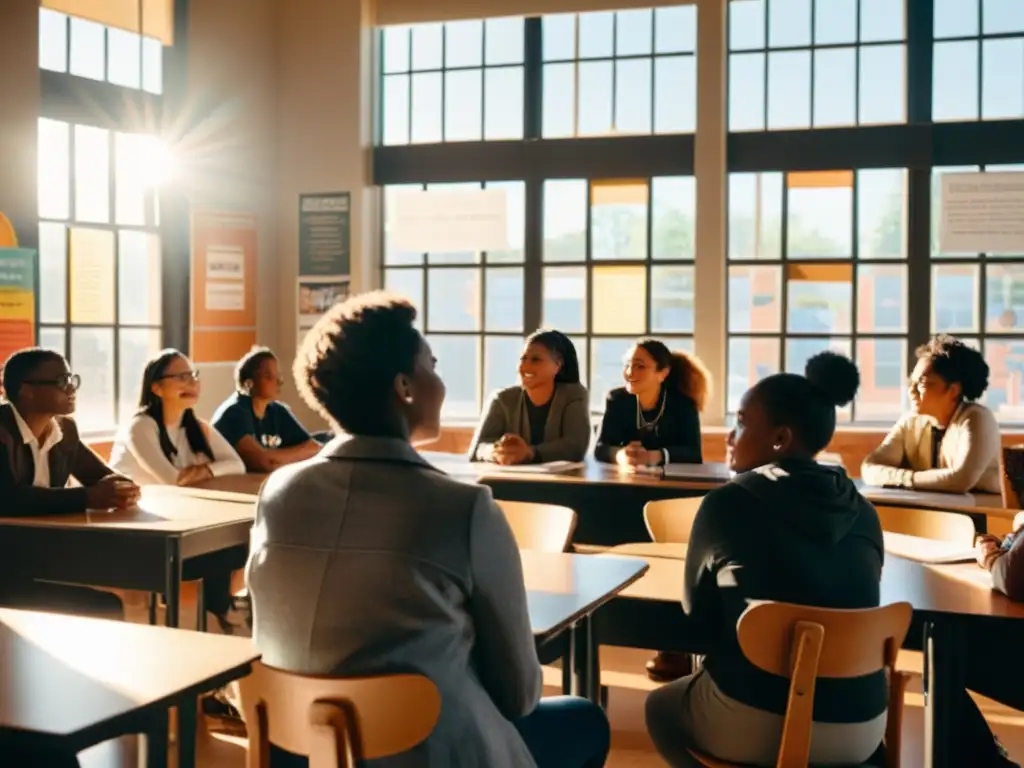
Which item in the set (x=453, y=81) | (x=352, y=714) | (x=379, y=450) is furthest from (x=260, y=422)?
(x=352, y=714)

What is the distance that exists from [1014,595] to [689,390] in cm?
310

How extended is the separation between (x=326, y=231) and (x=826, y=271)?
145 inches

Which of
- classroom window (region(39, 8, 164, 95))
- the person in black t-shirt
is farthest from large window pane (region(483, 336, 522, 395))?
classroom window (region(39, 8, 164, 95))

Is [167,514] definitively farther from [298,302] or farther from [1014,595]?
[298,302]

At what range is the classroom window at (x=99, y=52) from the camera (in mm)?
7031

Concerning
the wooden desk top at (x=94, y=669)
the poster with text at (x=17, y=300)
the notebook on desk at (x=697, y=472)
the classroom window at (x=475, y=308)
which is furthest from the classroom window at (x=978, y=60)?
the wooden desk top at (x=94, y=669)

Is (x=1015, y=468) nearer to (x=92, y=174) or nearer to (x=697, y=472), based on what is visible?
(x=697, y=472)

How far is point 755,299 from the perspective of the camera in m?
8.26

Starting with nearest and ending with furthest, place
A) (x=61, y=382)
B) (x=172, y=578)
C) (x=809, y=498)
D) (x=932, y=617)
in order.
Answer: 1. (x=809, y=498)
2. (x=932, y=617)
3. (x=172, y=578)
4. (x=61, y=382)

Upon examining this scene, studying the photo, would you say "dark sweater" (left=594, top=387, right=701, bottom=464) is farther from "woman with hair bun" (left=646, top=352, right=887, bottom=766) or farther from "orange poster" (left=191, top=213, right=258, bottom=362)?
"orange poster" (left=191, top=213, right=258, bottom=362)

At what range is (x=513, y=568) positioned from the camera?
1.94m

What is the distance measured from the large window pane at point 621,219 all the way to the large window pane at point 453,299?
3.19 feet

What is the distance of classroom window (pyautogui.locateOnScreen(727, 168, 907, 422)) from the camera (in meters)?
8.05

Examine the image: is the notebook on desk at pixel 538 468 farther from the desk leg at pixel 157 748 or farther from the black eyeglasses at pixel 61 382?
the desk leg at pixel 157 748
